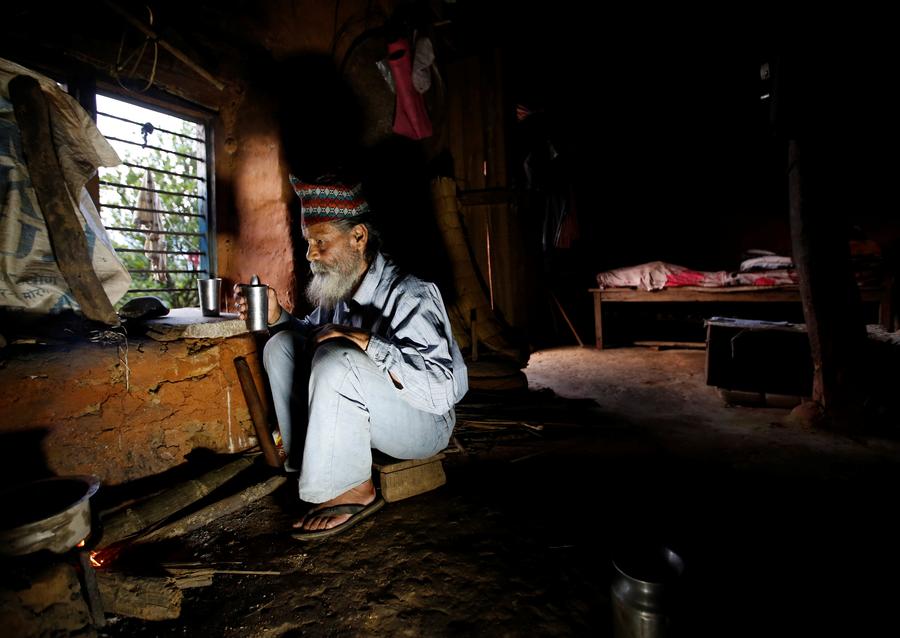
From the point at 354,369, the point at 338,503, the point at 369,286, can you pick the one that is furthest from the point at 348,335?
the point at 338,503

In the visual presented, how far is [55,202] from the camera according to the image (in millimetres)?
2338

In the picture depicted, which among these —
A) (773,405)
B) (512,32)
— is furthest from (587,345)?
(512,32)

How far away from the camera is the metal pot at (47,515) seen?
4.74 ft

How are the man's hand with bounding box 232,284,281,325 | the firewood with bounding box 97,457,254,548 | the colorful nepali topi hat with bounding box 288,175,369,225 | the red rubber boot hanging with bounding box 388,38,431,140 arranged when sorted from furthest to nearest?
the red rubber boot hanging with bounding box 388,38,431,140 → the colorful nepali topi hat with bounding box 288,175,369,225 → the man's hand with bounding box 232,284,281,325 → the firewood with bounding box 97,457,254,548

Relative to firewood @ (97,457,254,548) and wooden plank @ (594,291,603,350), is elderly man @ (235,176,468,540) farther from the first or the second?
wooden plank @ (594,291,603,350)

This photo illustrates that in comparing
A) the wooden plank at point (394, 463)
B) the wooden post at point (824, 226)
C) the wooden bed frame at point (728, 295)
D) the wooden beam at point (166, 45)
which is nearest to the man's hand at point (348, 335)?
the wooden plank at point (394, 463)

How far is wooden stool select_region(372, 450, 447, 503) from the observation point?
94.3 inches

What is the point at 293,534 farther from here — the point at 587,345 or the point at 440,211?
the point at 587,345

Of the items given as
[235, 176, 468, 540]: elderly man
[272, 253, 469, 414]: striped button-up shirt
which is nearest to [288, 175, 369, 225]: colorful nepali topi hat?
[235, 176, 468, 540]: elderly man

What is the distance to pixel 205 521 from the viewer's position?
2254mm

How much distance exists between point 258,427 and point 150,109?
2814mm

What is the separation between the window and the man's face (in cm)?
167

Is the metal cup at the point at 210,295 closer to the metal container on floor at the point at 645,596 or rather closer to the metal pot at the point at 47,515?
the metal pot at the point at 47,515

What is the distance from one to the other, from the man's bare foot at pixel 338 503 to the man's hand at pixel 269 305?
3.42 feet
